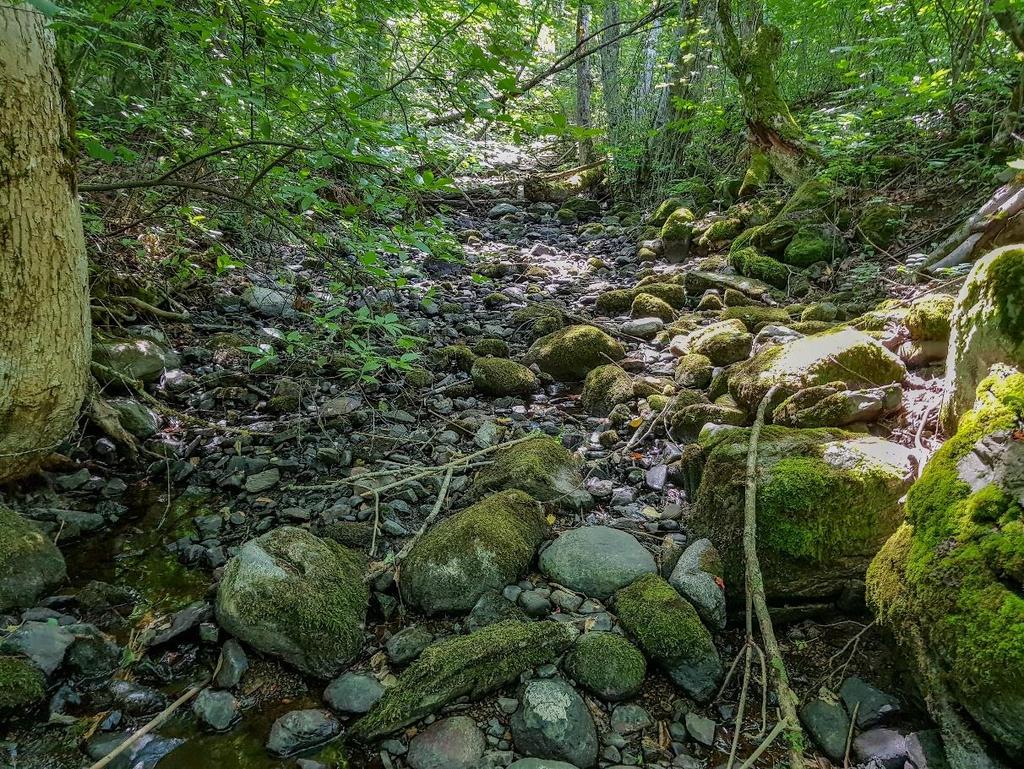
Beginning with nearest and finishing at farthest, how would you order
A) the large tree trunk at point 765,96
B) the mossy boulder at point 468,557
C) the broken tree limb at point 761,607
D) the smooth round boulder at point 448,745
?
the broken tree limb at point 761,607 < the smooth round boulder at point 448,745 < the mossy boulder at point 468,557 < the large tree trunk at point 765,96

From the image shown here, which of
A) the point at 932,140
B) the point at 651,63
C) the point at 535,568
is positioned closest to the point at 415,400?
the point at 535,568

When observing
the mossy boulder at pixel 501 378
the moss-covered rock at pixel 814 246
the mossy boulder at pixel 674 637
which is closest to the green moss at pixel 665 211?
the moss-covered rock at pixel 814 246

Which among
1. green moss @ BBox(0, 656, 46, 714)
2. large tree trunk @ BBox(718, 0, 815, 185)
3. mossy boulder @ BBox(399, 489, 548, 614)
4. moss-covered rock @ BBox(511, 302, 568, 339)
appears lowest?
mossy boulder @ BBox(399, 489, 548, 614)

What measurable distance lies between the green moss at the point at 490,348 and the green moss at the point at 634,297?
1.75 m

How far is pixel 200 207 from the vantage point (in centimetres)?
512

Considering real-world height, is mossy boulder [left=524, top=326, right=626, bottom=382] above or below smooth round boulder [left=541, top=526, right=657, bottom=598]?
above

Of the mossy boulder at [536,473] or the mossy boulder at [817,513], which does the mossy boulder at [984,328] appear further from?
the mossy boulder at [536,473]

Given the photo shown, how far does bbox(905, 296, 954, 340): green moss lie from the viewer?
346 cm

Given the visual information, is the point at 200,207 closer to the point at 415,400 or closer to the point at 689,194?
the point at 415,400

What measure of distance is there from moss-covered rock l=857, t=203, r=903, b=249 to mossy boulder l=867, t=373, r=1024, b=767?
454 cm

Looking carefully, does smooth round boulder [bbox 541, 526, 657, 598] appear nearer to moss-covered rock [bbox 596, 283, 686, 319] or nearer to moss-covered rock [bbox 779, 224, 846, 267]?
moss-covered rock [bbox 596, 283, 686, 319]


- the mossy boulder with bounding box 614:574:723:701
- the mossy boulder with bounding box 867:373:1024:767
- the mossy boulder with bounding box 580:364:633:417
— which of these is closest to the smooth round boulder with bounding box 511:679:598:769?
the mossy boulder with bounding box 614:574:723:701

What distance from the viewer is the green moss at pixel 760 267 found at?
6.58m

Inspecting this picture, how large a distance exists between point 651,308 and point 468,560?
4.51 meters
